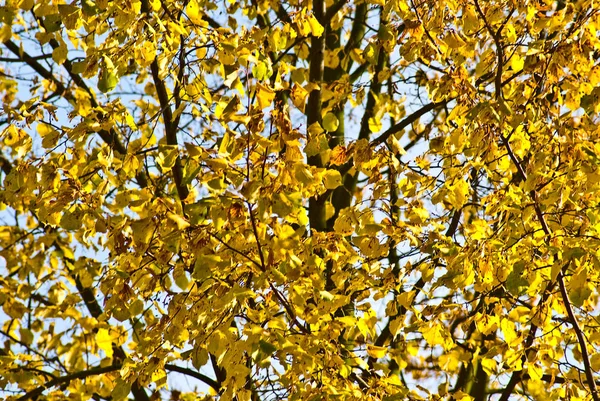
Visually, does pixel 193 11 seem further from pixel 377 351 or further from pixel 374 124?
pixel 377 351

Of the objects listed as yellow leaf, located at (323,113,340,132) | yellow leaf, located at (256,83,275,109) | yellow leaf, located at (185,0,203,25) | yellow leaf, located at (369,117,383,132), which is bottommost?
yellow leaf, located at (256,83,275,109)

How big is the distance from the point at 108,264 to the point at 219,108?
1297mm

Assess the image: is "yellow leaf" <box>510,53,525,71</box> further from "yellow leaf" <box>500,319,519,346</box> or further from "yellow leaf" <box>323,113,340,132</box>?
"yellow leaf" <box>500,319,519,346</box>

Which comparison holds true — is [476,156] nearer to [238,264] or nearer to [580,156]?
[580,156]

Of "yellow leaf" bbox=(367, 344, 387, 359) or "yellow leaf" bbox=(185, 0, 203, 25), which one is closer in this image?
"yellow leaf" bbox=(185, 0, 203, 25)

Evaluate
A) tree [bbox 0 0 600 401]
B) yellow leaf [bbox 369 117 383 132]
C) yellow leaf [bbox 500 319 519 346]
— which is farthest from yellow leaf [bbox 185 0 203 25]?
yellow leaf [bbox 500 319 519 346]

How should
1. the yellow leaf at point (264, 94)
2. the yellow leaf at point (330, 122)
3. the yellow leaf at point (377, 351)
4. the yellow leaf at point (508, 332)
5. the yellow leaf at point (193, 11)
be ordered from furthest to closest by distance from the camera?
the yellow leaf at point (330, 122), the yellow leaf at point (508, 332), the yellow leaf at point (377, 351), the yellow leaf at point (193, 11), the yellow leaf at point (264, 94)

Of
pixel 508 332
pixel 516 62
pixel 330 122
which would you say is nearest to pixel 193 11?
pixel 330 122

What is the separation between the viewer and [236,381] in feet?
9.86

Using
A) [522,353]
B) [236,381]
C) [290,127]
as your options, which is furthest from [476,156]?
[236,381]

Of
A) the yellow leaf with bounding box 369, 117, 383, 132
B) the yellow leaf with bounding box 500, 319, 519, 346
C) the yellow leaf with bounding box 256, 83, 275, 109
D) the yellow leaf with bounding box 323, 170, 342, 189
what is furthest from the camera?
the yellow leaf with bounding box 369, 117, 383, 132

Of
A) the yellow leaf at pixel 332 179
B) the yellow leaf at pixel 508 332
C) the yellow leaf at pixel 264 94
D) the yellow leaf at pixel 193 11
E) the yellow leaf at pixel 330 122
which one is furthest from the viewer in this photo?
the yellow leaf at pixel 330 122

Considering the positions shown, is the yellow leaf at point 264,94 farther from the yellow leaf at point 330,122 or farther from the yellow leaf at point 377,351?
the yellow leaf at point 377,351

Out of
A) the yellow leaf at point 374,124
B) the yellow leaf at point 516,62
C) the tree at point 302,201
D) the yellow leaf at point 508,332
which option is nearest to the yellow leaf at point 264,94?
the tree at point 302,201
